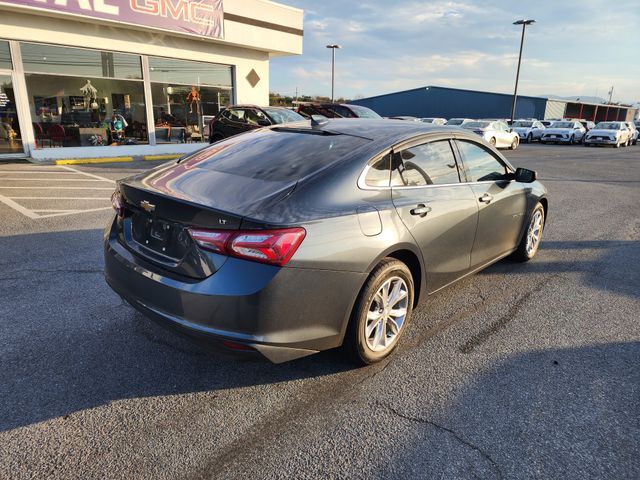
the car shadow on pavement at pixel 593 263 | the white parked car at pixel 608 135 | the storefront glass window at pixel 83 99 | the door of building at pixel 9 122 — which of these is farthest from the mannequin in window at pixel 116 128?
the white parked car at pixel 608 135

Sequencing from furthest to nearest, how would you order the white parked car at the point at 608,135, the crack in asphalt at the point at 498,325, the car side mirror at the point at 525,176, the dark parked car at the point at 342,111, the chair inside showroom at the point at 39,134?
1. the white parked car at the point at 608,135
2. the dark parked car at the point at 342,111
3. the chair inside showroom at the point at 39,134
4. the car side mirror at the point at 525,176
5. the crack in asphalt at the point at 498,325

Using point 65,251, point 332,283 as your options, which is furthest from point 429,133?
point 65,251

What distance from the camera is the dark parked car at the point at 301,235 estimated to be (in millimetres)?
2398

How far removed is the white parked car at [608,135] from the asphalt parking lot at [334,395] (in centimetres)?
2876

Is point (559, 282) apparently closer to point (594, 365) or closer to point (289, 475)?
point (594, 365)

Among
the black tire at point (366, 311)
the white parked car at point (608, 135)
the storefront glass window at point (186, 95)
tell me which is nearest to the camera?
the black tire at point (366, 311)

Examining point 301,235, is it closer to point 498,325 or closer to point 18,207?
point 498,325

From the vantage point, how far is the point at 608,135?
28234 mm

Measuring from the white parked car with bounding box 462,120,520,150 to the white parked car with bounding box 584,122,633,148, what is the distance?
845 cm

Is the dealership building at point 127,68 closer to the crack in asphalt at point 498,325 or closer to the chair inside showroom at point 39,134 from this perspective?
the chair inside showroom at point 39,134

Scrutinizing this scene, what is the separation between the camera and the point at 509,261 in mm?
5238

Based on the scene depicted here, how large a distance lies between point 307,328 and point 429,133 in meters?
1.93

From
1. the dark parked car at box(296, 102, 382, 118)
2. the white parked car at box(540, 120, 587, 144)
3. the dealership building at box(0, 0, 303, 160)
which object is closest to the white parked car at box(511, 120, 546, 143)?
the white parked car at box(540, 120, 587, 144)

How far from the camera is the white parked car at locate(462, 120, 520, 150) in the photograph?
71.5 feet
